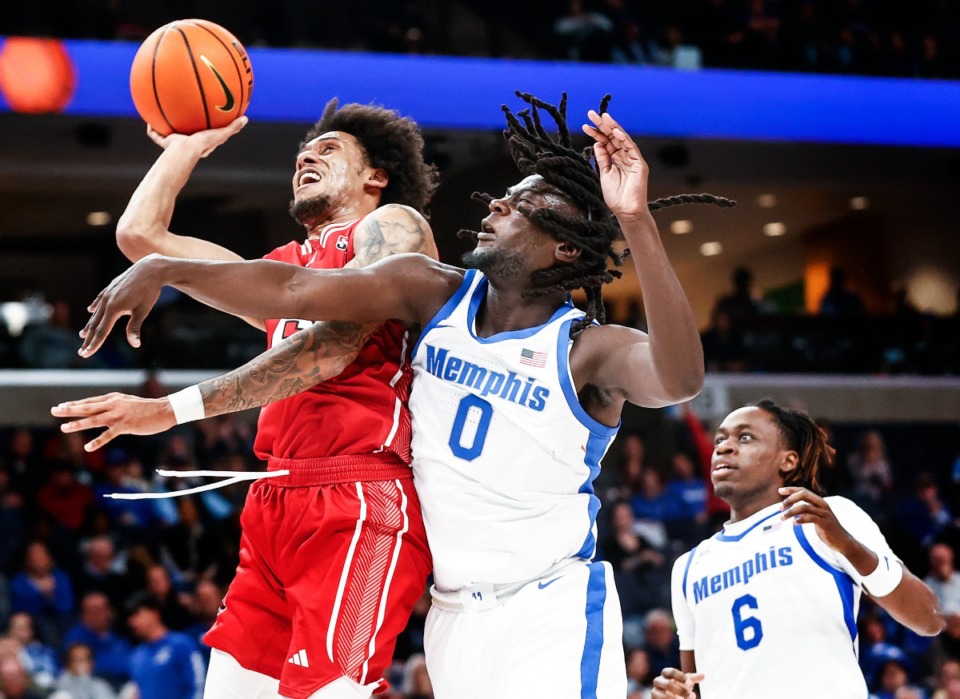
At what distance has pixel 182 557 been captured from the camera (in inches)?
368

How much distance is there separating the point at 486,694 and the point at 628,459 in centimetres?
830

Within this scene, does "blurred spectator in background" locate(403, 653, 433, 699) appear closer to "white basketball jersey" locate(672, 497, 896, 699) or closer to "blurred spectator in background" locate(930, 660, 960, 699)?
→ "blurred spectator in background" locate(930, 660, 960, 699)

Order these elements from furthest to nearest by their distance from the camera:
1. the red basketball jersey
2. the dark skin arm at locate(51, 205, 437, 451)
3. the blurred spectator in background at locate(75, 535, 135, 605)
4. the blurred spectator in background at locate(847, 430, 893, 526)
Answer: the blurred spectator in background at locate(847, 430, 893, 526) → the blurred spectator in background at locate(75, 535, 135, 605) → the red basketball jersey → the dark skin arm at locate(51, 205, 437, 451)

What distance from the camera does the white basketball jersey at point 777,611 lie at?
4133mm

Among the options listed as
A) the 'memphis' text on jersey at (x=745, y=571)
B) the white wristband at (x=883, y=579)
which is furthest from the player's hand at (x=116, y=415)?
the white wristband at (x=883, y=579)

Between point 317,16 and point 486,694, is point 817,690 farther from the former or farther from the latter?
point 317,16

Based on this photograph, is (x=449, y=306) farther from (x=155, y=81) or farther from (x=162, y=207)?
(x=155, y=81)

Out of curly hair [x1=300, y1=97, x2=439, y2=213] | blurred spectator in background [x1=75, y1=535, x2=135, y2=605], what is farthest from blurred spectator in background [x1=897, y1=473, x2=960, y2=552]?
curly hair [x1=300, y1=97, x2=439, y2=213]

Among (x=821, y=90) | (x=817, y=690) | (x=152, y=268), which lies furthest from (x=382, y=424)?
(x=821, y=90)

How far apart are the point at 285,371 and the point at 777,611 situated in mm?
1971

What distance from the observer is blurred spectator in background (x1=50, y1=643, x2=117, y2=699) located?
8055 mm

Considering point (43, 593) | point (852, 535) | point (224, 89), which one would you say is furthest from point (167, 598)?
point (852, 535)

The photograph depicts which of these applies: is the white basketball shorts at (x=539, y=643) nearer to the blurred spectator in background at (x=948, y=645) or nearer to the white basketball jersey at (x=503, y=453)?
the white basketball jersey at (x=503, y=453)

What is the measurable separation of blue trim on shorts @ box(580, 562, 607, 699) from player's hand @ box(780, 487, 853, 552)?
26.1 inches
